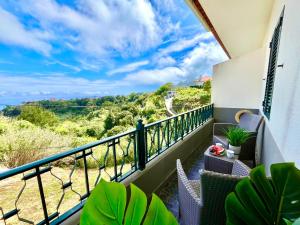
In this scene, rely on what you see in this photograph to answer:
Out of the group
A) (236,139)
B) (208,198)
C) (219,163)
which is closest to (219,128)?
(236,139)

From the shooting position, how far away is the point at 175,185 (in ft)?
8.35

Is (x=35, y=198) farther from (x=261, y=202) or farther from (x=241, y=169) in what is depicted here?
(x=261, y=202)

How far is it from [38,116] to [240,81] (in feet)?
34.9

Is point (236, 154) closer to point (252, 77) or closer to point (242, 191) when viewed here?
point (242, 191)

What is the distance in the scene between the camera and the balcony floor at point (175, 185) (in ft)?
6.95

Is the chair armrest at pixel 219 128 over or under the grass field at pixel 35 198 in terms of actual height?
over

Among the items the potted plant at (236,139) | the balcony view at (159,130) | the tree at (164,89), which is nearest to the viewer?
the balcony view at (159,130)

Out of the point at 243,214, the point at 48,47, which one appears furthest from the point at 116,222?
the point at 48,47

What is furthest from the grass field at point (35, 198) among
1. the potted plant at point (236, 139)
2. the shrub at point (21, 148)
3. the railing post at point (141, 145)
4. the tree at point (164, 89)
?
the tree at point (164, 89)

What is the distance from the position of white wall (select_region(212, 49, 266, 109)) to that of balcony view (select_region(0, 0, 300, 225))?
0.03 m

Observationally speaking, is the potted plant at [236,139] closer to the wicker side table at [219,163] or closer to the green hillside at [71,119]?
the wicker side table at [219,163]

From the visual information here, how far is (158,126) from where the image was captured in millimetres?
2545

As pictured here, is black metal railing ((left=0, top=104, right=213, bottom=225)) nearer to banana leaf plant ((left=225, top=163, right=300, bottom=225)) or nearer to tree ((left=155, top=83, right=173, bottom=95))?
banana leaf plant ((left=225, top=163, right=300, bottom=225))

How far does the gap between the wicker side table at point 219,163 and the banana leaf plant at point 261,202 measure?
1.74m
